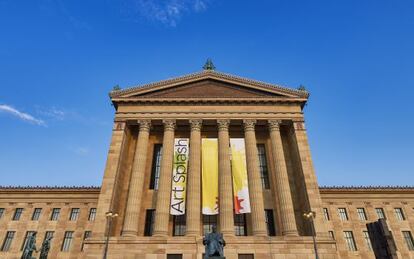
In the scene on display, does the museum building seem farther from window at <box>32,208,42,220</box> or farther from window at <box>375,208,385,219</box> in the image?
window at <box>375,208,385,219</box>

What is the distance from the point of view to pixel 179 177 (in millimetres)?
30312

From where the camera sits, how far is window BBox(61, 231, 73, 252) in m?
39.2

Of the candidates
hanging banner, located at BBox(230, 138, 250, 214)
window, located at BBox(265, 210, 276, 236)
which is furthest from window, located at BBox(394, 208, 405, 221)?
hanging banner, located at BBox(230, 138, 250, 214)

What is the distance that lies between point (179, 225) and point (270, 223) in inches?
358

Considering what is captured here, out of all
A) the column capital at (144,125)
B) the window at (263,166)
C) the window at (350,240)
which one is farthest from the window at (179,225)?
the window at (350,240)

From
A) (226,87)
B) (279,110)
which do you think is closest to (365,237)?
(279,110)

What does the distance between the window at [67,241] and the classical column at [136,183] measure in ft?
53.7

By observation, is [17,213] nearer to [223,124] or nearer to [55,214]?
[55,214]

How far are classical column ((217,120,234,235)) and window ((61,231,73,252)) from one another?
2327 cm

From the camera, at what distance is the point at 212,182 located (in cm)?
3017

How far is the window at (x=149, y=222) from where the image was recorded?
29.7 metres

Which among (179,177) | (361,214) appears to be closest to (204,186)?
(179,177)

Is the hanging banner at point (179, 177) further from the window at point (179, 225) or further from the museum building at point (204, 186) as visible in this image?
the window at point (179, 225)

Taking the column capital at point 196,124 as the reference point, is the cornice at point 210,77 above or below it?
above
